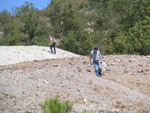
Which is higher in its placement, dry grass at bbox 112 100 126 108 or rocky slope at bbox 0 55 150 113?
rocky slope at bbox 0 55 150 113

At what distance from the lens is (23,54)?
27.5 m

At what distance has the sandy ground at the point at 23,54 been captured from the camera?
1005 inches

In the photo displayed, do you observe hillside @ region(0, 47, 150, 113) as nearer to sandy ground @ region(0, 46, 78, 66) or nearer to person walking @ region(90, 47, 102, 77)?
person walking @ region(90, 47, 102, 77)

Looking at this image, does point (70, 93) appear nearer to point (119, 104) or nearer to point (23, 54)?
point (119, 104)

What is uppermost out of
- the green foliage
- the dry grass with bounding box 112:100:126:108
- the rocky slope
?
the green foliage

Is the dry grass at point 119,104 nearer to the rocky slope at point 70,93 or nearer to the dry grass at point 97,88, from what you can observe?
the rocky slope at point 70,93

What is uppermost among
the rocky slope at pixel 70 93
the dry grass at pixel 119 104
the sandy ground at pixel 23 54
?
Answer: the sandy ground at pixel 23 54

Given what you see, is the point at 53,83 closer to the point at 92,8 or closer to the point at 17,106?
the point at 17,106

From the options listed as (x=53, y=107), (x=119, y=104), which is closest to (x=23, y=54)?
(x=119, y=104)

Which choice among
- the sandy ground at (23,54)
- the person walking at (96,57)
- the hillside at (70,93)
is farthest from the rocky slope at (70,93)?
the sandy ground at (23,54)

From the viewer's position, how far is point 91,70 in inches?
661

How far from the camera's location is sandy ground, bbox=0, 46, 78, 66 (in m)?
25.5

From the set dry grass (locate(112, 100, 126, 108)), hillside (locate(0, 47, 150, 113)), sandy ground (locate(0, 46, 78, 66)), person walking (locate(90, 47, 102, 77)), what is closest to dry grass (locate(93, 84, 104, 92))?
hillside (locate(0, 47, 150, 113))

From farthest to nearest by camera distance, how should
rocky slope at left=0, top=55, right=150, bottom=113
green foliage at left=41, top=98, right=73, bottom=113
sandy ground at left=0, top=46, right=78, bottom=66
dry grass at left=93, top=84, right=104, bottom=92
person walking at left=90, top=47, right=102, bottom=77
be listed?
sandy ground at left=0, top=46, right=78, bottom=66 → person walking at left=90, top=47, right=102, bottom=77 → dry grass at left=93, top=84, right=104, bottom=92 → rocky slope at left=0, top=55, right=150, bottom=113 → green foliage at left=41, top=98, right=73, bottom=113
